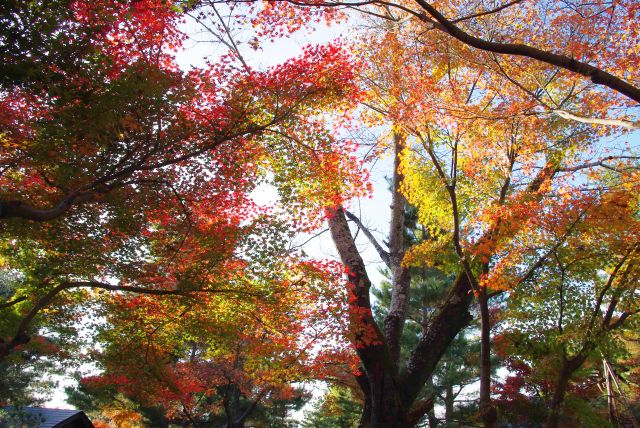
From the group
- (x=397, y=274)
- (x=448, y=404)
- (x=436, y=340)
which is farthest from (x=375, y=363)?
(x=448, y=404)

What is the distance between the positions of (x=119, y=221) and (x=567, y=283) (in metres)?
8.54

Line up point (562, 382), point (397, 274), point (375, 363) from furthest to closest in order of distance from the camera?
point (397, 274) → point (562, 382) → point (375, 363)

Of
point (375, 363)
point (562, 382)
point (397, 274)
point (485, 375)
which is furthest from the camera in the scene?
point (397, 274)

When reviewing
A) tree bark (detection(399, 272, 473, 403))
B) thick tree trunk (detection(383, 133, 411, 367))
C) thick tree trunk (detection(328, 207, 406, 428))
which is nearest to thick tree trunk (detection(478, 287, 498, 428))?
tree bark (detection(399, 272, 473, 403))

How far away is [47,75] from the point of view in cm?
526

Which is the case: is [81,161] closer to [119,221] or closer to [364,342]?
[119,221]

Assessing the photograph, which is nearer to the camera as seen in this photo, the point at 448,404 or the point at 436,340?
the point at 436,340

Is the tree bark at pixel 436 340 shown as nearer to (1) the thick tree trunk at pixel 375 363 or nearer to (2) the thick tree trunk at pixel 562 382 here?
(1) the thick tree trunk at pixel 375 363

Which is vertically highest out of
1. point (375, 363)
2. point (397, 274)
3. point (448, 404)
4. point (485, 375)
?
point (397, 274)

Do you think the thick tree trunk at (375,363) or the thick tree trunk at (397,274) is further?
the thick tree trunk at (397,274)

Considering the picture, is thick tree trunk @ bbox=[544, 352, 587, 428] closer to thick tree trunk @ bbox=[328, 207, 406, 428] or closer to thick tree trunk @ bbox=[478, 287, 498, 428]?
thick tree trunk @ bbox=[478, 287, 498, 428]

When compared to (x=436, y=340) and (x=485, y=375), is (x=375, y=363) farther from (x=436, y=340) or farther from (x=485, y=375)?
(x=485, y=375)

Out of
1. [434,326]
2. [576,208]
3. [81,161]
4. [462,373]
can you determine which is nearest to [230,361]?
[462,373]

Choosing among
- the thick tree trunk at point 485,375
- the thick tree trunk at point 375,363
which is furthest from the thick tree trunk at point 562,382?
the thick tree trunk at point 375,363
